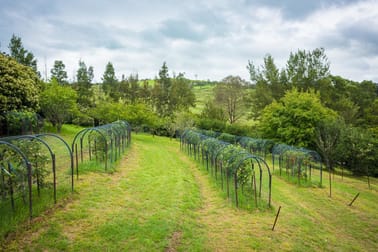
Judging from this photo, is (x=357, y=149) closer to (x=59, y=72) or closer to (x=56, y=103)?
(x=56, y=103)

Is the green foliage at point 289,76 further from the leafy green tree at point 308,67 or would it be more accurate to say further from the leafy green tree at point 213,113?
the leafy green tree at point 213,113

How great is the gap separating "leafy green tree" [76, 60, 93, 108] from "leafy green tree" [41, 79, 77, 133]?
16.0 metres

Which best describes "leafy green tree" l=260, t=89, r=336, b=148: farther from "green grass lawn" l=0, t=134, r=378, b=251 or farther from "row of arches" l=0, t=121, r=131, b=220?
"row of arches" l=0, t=121, r=131, b=220

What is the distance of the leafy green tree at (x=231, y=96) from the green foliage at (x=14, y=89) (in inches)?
1030

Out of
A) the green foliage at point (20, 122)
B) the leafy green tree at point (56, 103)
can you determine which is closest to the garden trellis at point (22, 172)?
the green foliage at point (20, 122)

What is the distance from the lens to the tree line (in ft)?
60.5

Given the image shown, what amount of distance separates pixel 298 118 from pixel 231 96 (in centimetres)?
1466

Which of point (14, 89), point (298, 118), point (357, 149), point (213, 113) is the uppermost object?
point (14, 89)

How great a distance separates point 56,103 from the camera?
73.6ft

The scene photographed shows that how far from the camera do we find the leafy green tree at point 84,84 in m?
39.3

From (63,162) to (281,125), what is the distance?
2180 centimetres

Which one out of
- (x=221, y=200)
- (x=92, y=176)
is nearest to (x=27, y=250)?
(x=92, y=176)

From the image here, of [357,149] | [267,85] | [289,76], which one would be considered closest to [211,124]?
[267,85]

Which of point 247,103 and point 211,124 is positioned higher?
point 247,103
